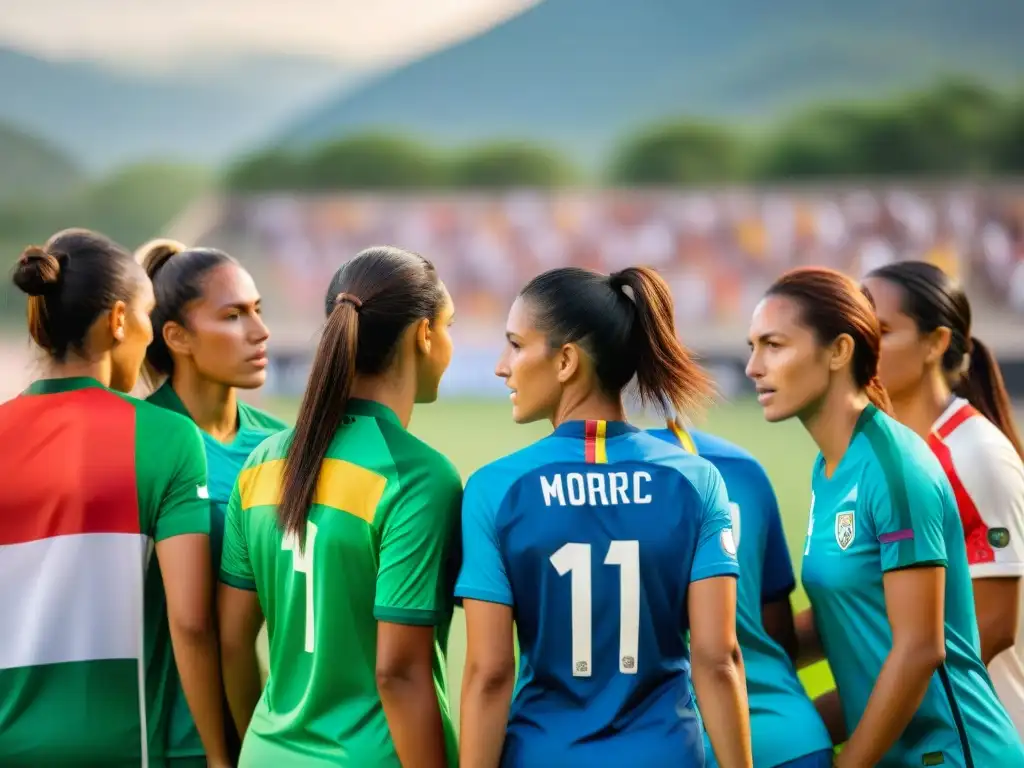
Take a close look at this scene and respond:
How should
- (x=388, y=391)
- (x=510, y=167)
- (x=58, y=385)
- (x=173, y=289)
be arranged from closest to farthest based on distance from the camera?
(x=388, y=391), (x=58, y=385), (x=173, y=289), (x=510, y=167)

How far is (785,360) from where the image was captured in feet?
10.0

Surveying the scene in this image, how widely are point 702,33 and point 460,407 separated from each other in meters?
78.1

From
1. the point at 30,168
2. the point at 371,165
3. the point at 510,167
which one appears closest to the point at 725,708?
the point at 371,165

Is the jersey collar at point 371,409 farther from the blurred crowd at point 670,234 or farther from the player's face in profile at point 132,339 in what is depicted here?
the blurred crowd at point 670,234

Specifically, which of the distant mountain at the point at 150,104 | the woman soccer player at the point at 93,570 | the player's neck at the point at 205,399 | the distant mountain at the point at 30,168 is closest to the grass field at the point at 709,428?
the player's neck at the point at 205,399

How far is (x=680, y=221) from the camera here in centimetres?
3406

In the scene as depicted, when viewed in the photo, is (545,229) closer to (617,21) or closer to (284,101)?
(284,101)

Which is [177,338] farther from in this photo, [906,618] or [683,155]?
[683,155]

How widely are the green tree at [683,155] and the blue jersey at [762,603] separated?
54131 mm

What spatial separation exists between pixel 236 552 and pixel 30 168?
62140mm

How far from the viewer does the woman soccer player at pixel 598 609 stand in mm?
2426

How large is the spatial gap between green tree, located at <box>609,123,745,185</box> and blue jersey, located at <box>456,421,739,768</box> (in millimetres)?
54649

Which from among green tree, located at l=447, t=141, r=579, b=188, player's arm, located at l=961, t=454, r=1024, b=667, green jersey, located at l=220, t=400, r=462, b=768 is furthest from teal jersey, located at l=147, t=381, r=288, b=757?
green tree, located at l=447, t=141, r=579, b=188

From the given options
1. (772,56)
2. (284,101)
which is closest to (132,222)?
(284,101)
